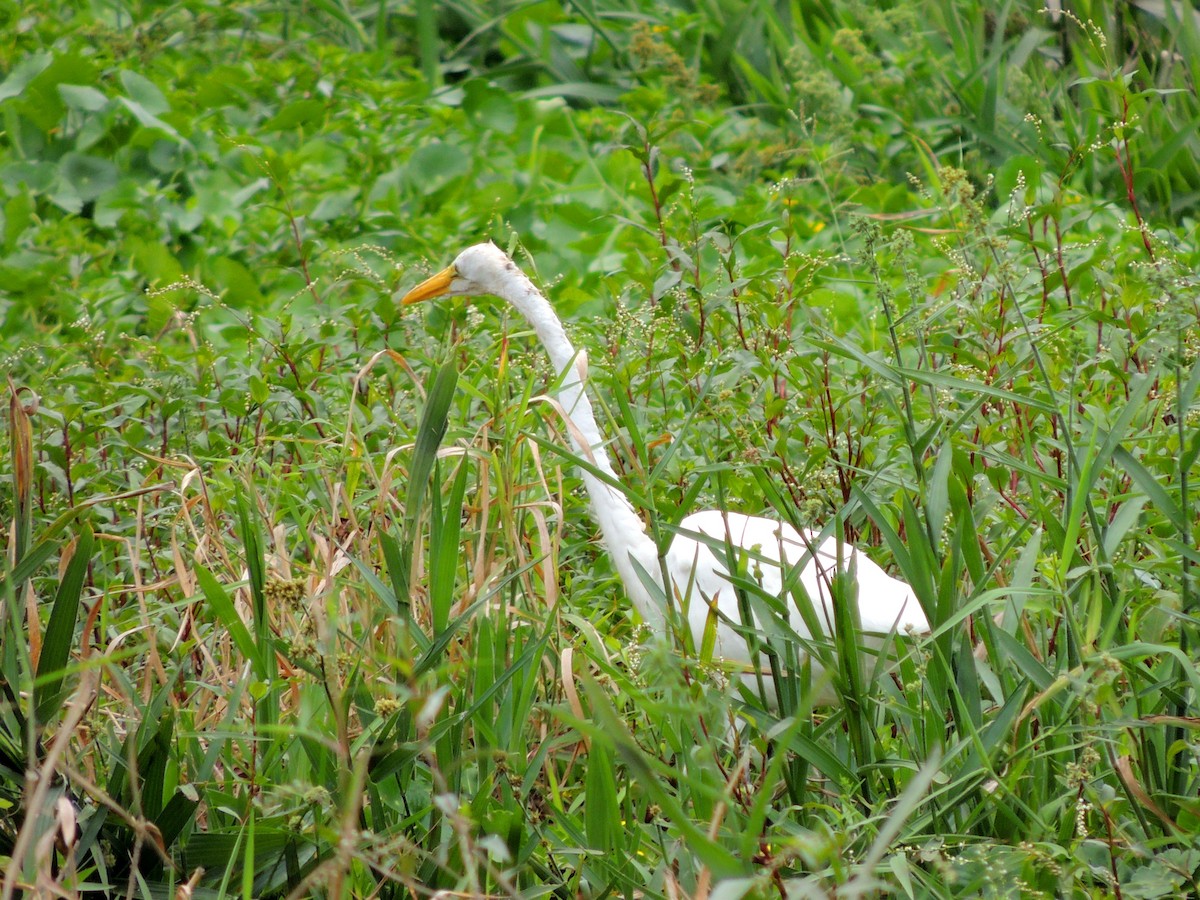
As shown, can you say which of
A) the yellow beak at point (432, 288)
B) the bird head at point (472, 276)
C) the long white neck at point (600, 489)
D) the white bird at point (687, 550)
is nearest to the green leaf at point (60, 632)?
the white bird at point (687, 550)

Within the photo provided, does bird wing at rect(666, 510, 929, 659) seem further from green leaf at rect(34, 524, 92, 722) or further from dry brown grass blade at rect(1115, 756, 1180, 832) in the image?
green leaf at rect(34, 524, 92, 722)

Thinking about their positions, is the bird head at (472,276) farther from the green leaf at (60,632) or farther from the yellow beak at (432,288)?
the green leaf at (60,632)

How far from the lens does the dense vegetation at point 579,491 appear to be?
1508mm

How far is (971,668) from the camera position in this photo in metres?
1.63

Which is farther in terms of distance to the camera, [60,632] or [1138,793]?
[60,632]

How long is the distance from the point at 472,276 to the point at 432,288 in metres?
0.14

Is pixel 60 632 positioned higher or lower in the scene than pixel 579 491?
higher

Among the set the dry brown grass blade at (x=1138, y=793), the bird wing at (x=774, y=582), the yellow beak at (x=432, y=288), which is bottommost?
the bird wing at (x=774, y=582)

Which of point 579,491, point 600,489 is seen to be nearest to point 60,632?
point 600,489

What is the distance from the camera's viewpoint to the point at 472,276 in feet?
8.98

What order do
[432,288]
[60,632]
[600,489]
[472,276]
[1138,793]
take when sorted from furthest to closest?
[432,288]
[472,276]
[600,489]
[60,632]
[1138,793]

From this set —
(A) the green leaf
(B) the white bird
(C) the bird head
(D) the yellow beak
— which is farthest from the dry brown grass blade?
(D) the yellow beak

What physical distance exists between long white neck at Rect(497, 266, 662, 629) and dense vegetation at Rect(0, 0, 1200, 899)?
2.6 inches

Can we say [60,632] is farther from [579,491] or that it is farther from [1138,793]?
[579,491]
